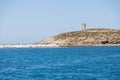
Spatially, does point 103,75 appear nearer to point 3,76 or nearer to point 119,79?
point 119,79

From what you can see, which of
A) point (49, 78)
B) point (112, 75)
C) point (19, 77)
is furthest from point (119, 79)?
point (19, 77)

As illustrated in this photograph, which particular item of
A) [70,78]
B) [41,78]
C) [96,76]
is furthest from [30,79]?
[96,76]

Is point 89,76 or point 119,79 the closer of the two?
point 119,79

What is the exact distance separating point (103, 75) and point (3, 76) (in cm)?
1584

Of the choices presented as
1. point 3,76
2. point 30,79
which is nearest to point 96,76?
point 30,79

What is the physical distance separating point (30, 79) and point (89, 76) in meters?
9.49

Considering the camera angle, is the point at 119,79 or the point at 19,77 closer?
the point at 119,79

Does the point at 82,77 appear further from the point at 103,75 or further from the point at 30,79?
the point at 30,79

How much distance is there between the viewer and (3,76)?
2485 inches

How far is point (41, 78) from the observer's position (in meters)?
59.8

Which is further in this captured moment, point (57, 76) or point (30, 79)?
point (57, 76)

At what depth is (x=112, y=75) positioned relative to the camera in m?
61.9

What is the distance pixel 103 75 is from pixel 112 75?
1.45 metres

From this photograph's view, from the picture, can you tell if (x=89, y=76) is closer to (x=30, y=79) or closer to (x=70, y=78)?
(x=70, y=78)
